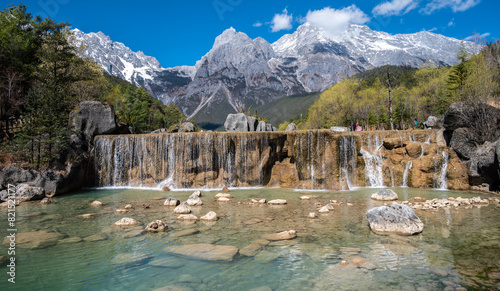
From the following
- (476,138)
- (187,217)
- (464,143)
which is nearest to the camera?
(187,217)

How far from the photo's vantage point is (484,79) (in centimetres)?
2391

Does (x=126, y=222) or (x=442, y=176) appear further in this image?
(x=442, y=176)

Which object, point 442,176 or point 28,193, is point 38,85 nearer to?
point 28,193

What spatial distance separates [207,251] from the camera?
7660 millimetres

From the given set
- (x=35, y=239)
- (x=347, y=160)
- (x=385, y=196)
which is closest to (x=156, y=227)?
(x=35, y=239)

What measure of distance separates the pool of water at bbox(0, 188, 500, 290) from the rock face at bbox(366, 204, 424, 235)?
0.91 feet

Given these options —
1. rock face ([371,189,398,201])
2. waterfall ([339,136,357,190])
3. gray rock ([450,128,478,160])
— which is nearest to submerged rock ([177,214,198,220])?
rock face ([371,189,398,201])

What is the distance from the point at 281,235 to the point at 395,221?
3997 millimetres

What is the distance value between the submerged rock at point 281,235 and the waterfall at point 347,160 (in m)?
13.6

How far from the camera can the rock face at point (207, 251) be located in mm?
7256

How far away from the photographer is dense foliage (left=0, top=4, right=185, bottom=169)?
68.4ft

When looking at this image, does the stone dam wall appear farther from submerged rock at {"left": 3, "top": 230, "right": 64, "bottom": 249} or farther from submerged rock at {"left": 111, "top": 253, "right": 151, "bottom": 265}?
submerged rock at {"left": 111, "top": 253, "right": 151, "bottom": 265}

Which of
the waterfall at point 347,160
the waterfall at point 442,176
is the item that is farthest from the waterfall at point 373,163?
the waterfall at point 442,176

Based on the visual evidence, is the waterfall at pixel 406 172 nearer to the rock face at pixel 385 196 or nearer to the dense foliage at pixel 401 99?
the rock face at pixel 385 196
